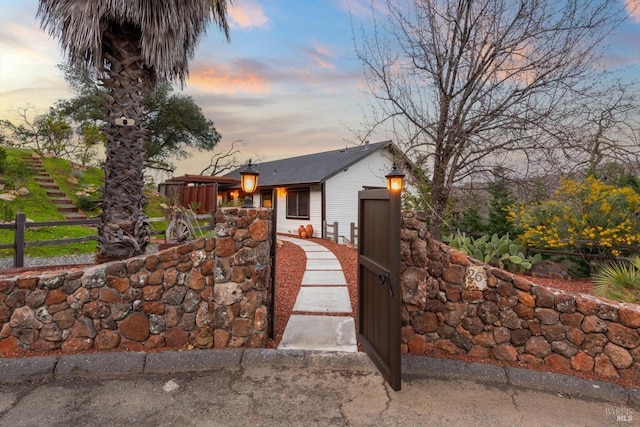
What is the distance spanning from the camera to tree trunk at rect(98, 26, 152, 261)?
15.6 ft

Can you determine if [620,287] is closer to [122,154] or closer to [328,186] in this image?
[122,154]

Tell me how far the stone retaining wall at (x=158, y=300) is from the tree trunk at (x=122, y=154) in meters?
1.50

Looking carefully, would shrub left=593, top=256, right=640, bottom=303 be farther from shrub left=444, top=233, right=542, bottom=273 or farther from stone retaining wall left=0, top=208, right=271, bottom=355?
stone retaining wall left=0, top=208, right=271, bottom=355

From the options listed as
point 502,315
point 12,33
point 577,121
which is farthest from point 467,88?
point 12,33

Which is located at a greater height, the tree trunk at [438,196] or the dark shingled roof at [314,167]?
the dark shingled roof at [314,167]

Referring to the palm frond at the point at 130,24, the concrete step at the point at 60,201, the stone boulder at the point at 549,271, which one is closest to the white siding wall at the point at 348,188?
A: the stone boulder at the point at 549,271

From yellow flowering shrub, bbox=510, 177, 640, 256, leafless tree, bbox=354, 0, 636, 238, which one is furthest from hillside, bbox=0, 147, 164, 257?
yellow flowering shrub, bbox=510, 177, 640, 256

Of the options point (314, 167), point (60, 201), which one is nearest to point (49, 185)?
point (60, 201)

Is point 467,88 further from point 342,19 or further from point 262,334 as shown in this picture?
point 262,334

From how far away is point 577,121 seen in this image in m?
5.21

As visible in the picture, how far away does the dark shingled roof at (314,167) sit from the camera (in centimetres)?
1389

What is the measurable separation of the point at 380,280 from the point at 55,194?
15.6 metres

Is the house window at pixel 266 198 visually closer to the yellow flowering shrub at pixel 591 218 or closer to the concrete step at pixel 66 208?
the concrete step at pixel 66 208

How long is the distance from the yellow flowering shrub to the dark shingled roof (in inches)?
282
